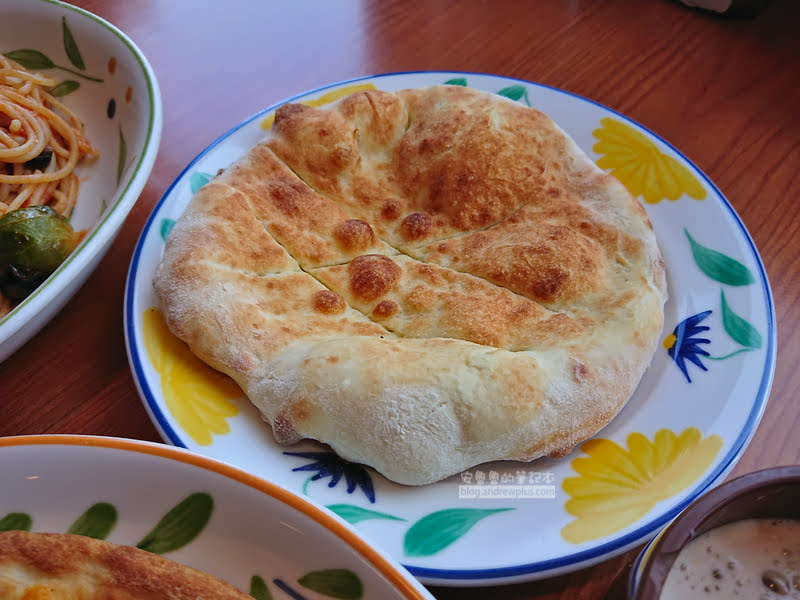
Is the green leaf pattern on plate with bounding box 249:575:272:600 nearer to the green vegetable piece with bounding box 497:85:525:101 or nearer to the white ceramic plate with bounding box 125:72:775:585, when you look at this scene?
the white ceramic plate with bounding box 125:72:775:585

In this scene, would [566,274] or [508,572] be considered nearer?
[508,572]

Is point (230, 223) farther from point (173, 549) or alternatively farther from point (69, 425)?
point (173, 549)

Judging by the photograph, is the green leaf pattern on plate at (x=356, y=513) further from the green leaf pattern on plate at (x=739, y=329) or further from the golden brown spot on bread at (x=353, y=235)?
the green leaf pattern on plate at (x=739, y=329)

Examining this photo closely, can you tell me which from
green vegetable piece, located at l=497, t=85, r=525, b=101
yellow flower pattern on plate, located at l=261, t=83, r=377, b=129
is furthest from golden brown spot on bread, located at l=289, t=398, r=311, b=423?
green vegetable piece, located at l=497, t=85, r=525, b=101

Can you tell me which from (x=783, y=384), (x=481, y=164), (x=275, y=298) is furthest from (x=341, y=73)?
(x=783, y=384)

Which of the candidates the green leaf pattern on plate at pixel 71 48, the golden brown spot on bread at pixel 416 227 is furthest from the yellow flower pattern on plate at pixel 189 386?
the green leaf pattern on plate at pixel 71 48

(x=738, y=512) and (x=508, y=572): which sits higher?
(x=738, y=512)
